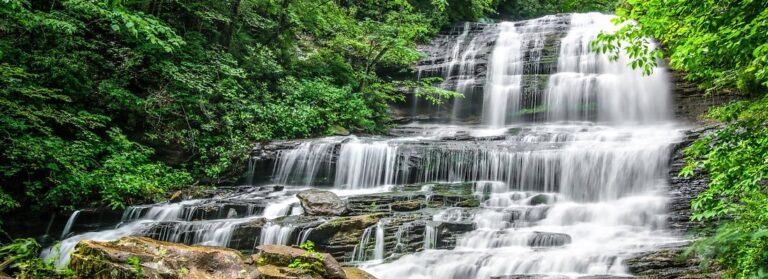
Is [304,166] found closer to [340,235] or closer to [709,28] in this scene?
[340,235]

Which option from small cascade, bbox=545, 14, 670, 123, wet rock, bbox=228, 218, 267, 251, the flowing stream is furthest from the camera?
small cascade, bbox=545, 14, 670, 123

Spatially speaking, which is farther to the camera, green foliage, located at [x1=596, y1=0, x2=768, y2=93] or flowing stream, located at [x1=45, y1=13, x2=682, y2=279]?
flowing stream, located at [x1=45, y1=13, x2=682, y2=279]

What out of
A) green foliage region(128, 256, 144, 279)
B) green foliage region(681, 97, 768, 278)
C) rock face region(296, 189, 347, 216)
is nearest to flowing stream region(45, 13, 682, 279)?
rock face region(296, 189, 347, 216)

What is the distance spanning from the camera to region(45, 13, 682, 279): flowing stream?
7480mm

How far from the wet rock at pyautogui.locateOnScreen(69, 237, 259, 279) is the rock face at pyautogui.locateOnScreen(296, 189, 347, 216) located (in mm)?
3772

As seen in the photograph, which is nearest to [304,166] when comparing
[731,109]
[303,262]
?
[303,262]

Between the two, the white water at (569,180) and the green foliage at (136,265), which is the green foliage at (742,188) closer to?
the white water at (569,180)

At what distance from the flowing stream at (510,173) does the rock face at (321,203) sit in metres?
0.37

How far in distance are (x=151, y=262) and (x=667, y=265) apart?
598 centimetres

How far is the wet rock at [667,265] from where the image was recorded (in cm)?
571

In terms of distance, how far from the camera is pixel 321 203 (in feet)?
30.0

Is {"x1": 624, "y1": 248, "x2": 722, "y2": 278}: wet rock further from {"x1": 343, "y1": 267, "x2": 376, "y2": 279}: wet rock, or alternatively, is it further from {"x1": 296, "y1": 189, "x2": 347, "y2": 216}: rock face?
{"x1": 296, "y1": 189, "x2": 347, "y2": 216}: rock face

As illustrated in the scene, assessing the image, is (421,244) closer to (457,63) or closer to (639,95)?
(639,95)

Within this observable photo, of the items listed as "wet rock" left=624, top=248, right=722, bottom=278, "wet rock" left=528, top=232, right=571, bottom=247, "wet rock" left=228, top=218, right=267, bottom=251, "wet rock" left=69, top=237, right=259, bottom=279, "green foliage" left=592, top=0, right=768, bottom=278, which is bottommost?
"wet rock" left=228, top=218, right=267, bottom=251
